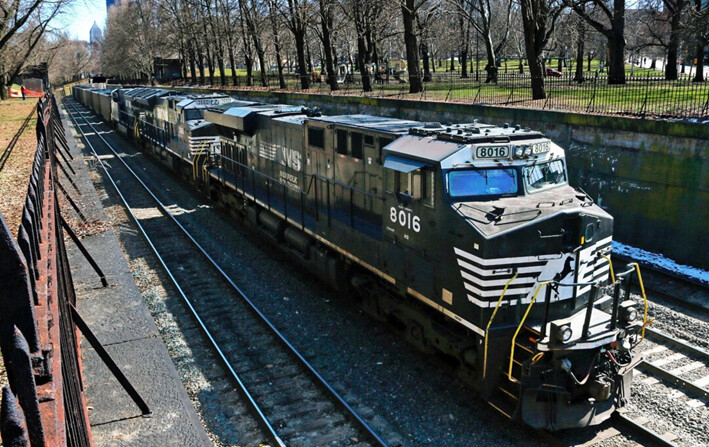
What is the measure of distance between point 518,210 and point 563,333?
186 cm

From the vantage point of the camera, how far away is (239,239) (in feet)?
58.6

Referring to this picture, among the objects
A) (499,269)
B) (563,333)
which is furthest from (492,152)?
(563,333)

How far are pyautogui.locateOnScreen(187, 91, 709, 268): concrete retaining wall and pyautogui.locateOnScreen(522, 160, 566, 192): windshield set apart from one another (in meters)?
7.31

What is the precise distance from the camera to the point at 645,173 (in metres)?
15.8

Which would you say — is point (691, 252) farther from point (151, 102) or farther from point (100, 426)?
point (151, 102)

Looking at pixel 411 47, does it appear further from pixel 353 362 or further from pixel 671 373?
pixel 671 373

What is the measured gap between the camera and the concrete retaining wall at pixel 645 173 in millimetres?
14711

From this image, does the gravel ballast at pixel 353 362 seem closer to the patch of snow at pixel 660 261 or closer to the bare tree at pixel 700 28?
the patch of snow at pixel 660 261

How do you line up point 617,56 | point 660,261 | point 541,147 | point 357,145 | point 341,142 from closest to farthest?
point 541,147
point 357,145
point 341,142
point 660,261
point 617,56

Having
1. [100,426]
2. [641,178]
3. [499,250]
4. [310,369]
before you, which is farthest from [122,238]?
Result: [641,178]

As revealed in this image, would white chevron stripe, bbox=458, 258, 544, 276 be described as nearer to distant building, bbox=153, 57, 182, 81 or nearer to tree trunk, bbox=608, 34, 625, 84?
tree trunk, bbox=608, 34, 625, 84

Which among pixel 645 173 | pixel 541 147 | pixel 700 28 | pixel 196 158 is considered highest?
pixel 700 28

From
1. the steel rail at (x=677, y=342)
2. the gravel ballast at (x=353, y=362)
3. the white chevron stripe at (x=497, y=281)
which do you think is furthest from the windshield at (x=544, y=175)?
the steel rail at (x=677, y=342)

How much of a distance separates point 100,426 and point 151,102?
27.0m
